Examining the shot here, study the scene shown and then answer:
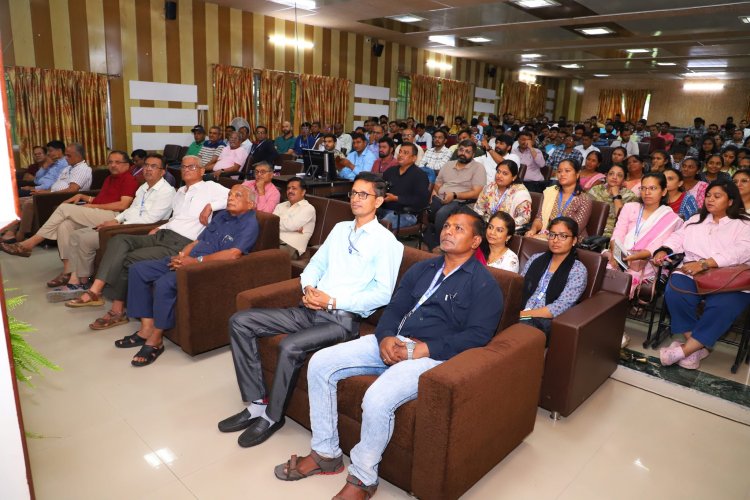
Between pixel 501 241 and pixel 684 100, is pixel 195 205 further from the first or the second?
pixel 684 100

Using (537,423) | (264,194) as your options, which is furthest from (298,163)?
(537,423)

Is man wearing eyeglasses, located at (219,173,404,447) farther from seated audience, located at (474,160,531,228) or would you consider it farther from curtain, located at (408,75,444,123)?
curtain, located at (408,75,444,123)

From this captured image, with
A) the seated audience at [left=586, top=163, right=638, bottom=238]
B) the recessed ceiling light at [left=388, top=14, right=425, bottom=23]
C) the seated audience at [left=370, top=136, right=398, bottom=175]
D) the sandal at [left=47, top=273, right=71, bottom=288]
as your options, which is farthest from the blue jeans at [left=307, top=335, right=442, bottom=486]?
the recessed ceiling light at [left=388, top=14, right=425, bottom=23]

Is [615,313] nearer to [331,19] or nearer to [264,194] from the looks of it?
[264,194]

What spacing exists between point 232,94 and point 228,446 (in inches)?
310

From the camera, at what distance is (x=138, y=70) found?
8086 mm

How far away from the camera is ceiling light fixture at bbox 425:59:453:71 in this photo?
43.1ft

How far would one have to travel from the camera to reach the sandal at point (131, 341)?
3.56m

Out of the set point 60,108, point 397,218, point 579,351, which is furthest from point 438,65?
point 579,351

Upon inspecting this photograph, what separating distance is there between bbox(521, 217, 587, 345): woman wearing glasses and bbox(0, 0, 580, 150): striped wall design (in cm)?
699

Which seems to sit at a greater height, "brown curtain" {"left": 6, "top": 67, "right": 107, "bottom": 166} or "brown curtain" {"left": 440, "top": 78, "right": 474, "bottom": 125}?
"brown curtain" {"left": 440, "top": 78, "right": 474, "bottom": 125}

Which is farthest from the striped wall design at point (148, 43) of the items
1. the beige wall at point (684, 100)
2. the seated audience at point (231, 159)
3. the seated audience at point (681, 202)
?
the beige wall at point (684, 100)

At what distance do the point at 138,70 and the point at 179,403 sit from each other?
6.89m

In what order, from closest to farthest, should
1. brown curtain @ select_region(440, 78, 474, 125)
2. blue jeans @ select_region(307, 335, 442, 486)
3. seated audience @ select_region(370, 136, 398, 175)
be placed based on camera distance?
1. blue jeans @ select_region(307, 335, 442, 486)
2. seated audience @ select_region(370, 136, 398, 175)
3. brown curtain @ select_region(440, 78, 474, 125)
